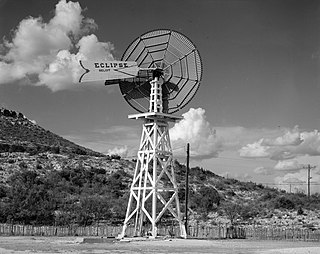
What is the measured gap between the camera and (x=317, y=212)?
81.8 metres

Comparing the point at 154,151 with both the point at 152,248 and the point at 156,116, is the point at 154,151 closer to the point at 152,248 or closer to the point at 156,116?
the point at 156,116

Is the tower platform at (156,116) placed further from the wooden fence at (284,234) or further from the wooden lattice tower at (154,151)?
the wooden fence at (284,234)

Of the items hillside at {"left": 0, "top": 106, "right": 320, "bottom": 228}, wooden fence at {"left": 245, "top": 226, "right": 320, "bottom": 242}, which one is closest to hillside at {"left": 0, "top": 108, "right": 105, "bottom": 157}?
hillside at {"left": 0, "top": 106, "right": 320, "bottom": 228}

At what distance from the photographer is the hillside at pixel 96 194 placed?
7262 cm

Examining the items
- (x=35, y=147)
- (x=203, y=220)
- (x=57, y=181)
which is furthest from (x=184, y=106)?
(x=35, y=147)

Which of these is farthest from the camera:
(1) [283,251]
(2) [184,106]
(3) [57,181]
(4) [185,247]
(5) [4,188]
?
(3) [57,181]

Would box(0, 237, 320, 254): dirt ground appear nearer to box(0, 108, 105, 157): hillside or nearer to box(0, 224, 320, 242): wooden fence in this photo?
box(0, 224, 320, 242): wooden fence

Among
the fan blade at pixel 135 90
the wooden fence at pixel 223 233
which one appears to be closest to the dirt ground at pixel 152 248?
the wooden fence at pixel 223 233

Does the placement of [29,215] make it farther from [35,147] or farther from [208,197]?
[35,147]

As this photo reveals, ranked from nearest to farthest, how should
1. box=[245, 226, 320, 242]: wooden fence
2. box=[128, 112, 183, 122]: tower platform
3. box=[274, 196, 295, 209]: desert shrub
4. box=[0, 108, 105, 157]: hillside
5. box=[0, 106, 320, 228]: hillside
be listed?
box=[128, 112, 183, 122]: tower platform, box=[245, 226, 320, 242]: wooden fence, box=[0, 106, 320, 228]: hillside, box=[274, 196, 295, 209]: desert shrub, box=[0, 108, 105, 157]: hillside

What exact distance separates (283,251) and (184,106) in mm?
16122

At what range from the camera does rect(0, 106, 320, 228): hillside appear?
238 ft

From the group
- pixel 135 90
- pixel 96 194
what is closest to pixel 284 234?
pixel 135 90

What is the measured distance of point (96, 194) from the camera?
273 ft
